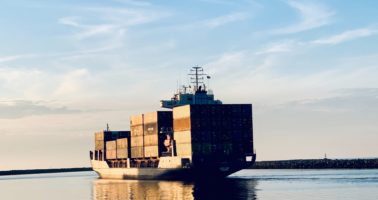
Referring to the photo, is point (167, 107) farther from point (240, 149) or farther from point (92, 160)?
point (92, 160)

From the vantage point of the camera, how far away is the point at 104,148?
157000 mm

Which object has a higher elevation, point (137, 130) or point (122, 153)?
point (137, 130)

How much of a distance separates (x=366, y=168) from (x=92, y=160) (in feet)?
212

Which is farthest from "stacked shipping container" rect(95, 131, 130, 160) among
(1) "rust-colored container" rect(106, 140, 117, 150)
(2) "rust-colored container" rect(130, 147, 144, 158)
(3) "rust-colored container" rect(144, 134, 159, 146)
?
(3) "rust-colored container" rect(144, 134, 159, 146)

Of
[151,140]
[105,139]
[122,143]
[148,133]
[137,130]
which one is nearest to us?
[151,140]

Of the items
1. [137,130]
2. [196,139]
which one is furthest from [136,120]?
[196,139]

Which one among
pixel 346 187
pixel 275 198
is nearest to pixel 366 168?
pixel 346 187

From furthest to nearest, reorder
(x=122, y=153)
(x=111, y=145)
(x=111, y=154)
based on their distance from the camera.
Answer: (x=111, y=145), (x=111, y=154), (x=122, y=153)

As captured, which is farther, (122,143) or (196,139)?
(122,143)

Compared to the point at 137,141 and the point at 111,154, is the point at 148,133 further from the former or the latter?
the point at 111,154

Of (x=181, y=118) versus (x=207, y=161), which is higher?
(x=181, y=118)

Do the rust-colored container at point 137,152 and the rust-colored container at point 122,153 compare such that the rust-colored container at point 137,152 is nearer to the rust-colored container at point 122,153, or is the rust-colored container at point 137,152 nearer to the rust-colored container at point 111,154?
the rust-colored container at point 122,153

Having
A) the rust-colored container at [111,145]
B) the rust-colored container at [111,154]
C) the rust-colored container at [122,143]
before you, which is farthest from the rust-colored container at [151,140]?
the rust-colored container at [111,145]

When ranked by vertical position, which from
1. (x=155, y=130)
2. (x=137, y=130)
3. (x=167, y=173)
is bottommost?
(x=167, y=173)
